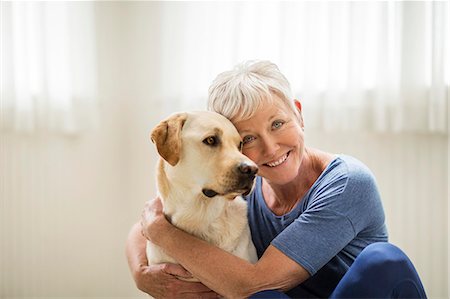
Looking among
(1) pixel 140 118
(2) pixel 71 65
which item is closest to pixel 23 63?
(2) pixel 71 65

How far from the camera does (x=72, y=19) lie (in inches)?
106

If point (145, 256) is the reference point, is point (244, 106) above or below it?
Result: above

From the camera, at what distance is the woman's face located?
1562mm

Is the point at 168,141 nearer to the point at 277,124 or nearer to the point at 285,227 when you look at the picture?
the point at 277,124

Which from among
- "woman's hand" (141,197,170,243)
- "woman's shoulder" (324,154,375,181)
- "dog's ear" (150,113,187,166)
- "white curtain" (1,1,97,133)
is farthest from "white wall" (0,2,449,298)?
"dog's ear" (150,113,187,166)

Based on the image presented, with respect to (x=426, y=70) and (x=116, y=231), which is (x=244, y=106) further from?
(x=116, y=231)

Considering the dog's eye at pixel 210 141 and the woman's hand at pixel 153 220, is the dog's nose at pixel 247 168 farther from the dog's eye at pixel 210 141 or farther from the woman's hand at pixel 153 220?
the woman's hand at pixel 153 220

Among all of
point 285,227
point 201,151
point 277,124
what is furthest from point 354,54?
point 201,151

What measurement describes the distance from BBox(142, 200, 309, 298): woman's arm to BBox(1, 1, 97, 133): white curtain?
1436mm

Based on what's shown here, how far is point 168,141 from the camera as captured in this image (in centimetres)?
148

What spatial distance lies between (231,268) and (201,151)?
14.1 inches

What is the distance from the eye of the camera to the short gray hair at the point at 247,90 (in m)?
1.55

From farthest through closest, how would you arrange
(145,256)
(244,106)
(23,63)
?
(23,63) < (145,256) < (244,106)

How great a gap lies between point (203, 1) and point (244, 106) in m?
1.34
